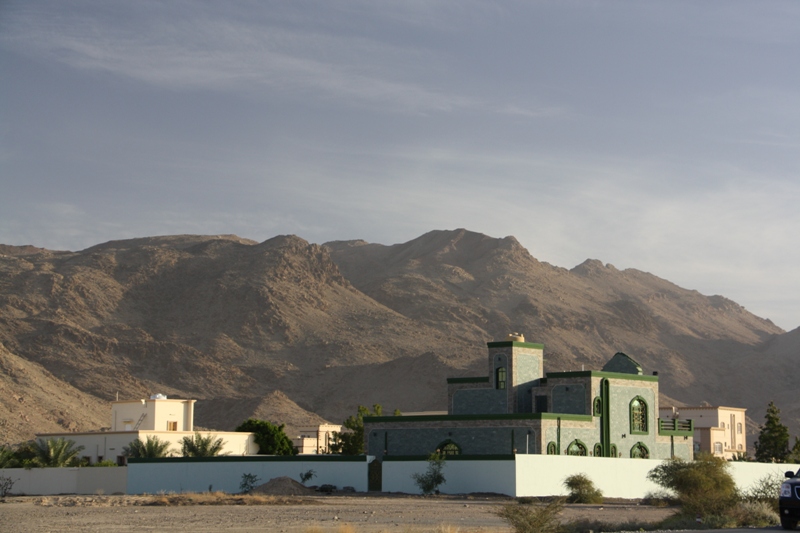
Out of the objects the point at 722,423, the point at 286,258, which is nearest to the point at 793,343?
the point at 286,258

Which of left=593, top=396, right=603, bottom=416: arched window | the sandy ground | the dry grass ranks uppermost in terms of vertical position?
left=593, top=396, right=603, bottom=416: arched window

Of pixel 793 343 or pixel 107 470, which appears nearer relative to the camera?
pixel 107 470

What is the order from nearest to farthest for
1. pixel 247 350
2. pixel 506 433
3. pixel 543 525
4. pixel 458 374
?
pixel 543 525 → pixel 506 433 → pixel 458 374 → pixel 247 350

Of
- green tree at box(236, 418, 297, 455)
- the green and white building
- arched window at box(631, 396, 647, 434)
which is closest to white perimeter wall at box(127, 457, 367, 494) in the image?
the green and white building

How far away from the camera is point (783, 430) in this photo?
264 feet

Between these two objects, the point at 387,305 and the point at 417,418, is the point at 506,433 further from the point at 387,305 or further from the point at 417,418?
the point at 387,305

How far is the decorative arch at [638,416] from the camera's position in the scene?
58.8 m

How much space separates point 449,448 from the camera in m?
54.6

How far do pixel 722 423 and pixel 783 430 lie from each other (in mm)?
16295

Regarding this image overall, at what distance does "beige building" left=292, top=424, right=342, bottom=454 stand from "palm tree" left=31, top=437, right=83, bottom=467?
26.0 m

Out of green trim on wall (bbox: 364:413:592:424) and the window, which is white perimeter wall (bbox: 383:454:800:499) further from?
the window

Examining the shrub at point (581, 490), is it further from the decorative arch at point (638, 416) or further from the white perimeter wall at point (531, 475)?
the decorative arch at point (638, 416)

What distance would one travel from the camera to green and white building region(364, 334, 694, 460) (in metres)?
53.5

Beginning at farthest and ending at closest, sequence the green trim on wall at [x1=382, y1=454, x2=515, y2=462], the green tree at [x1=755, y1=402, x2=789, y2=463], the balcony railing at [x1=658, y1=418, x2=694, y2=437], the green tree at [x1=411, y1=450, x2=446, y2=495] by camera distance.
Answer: the green tree at [x1=755, y1=402, x2=789, y2=463], the balcony railing at [x1=658, y1=418, x2=694, y2=437], the green tree at [x1=411, y1=450, x2=446, y2=495], the green trim on wall at [x1=382, y1=454, x2=515, y2=462]
